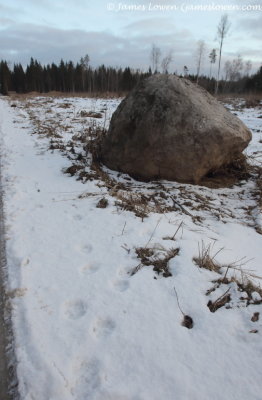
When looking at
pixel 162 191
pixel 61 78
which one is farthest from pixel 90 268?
pixel 61 78

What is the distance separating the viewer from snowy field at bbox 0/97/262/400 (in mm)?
1717

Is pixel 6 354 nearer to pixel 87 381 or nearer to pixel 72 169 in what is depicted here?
pixel 87 381

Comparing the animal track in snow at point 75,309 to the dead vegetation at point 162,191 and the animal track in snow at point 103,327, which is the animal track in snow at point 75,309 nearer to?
the animal track in snow at point 103,327

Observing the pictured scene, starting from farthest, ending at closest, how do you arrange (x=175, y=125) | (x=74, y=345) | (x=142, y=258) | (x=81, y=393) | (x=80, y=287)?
1. (x=175, y=125)
2. (x=142, y=258)
3. (x=80, y=287)
4. (x=74, y=345)
5. (x=81, y=393)

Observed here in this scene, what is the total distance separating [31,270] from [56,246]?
43cm

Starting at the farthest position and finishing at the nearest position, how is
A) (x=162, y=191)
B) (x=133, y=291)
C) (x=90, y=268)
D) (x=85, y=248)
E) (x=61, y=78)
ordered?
1. (x=61, y=78)
2. (x=162, y=191)
3. (x=85, y=248)
4. (x=90, y=268)
5. (x=133, y=291)

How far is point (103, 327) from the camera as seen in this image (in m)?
2.07

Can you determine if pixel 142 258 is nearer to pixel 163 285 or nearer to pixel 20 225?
pixel 163 285

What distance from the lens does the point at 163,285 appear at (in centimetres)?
246

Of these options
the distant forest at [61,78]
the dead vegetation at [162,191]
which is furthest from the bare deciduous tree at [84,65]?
the dead vegetation at [162,191]

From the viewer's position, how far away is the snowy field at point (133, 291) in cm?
172

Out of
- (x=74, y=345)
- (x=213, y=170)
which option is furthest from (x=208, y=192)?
(x=74, y=345)

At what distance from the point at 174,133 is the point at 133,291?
9.43 ft

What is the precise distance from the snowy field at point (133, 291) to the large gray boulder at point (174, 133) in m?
0.48
